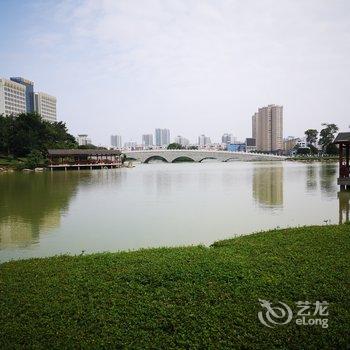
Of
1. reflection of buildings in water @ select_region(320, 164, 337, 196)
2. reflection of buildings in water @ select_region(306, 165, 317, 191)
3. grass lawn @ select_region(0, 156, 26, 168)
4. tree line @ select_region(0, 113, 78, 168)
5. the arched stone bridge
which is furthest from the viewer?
the arched stone bridge

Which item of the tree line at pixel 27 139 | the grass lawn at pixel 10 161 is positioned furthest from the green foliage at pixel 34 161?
the grass lawn at pixel 10 161

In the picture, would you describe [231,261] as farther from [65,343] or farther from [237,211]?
[237,211]

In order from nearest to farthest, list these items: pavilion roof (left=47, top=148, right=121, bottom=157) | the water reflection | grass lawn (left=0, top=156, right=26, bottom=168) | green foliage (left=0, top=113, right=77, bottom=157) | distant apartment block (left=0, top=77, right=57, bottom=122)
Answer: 1. the water reflection
2. grass lawn (left=0, top=156, right=26, bottom=168)
3. pavilion roof (left=47, top=148, right=121, bottom=157)
4. green foliage (left=0, top=113, right=77, bottom=157)
5. distant apartment block (left=0, top=77, right=57, bottom=122)

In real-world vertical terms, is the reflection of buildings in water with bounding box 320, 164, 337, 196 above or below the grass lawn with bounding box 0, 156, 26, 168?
below

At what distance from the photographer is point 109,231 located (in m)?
11.1

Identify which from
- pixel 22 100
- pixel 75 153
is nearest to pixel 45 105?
pixel 22 100

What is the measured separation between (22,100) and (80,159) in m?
74.9

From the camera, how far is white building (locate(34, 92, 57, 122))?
13168 cm

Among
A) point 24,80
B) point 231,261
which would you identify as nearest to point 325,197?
point 231,261

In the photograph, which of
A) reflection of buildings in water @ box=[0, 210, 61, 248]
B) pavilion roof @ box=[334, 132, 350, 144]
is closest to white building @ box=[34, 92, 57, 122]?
pavilion roof @ box=[334, 132, 350, 144]

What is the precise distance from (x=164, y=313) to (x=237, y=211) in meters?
9.91

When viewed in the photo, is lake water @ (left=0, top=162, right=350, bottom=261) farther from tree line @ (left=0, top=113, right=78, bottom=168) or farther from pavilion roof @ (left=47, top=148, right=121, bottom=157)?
tree line @ (left=0, top=113, right=78, bottom=168)

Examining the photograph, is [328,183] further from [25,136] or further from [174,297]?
[25,136]

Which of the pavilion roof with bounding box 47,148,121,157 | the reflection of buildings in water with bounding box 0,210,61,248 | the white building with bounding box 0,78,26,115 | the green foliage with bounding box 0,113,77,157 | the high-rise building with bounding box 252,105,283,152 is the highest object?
the white building with bounding box 0,78,26,115
